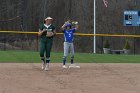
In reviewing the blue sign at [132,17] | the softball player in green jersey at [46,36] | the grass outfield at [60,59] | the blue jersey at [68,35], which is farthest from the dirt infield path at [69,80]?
the blue sign at [132,17]

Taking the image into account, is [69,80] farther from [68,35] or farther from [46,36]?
[68,35]

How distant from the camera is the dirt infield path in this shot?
1318 centimetres

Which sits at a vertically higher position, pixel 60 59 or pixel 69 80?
pixel 69 80

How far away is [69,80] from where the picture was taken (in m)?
15.2

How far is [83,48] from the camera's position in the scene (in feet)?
180

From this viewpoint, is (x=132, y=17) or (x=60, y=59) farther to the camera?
(x=132, y=17)

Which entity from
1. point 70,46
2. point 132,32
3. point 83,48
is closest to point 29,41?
point 83,48

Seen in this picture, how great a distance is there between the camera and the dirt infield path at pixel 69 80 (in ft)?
43.2

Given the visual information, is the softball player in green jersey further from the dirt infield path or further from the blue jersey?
the blue jersey

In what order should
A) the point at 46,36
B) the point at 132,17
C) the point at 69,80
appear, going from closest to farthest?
the point at 69,80
the point at 46,36
the point at 132,17

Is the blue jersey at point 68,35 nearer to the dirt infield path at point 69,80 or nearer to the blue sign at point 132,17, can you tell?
the dirt infield path at point 69,80

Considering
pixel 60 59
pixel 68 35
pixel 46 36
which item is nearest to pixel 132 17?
pixel 60 59

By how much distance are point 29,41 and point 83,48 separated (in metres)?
7.72

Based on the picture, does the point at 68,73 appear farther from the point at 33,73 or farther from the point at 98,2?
the point at 98,2
